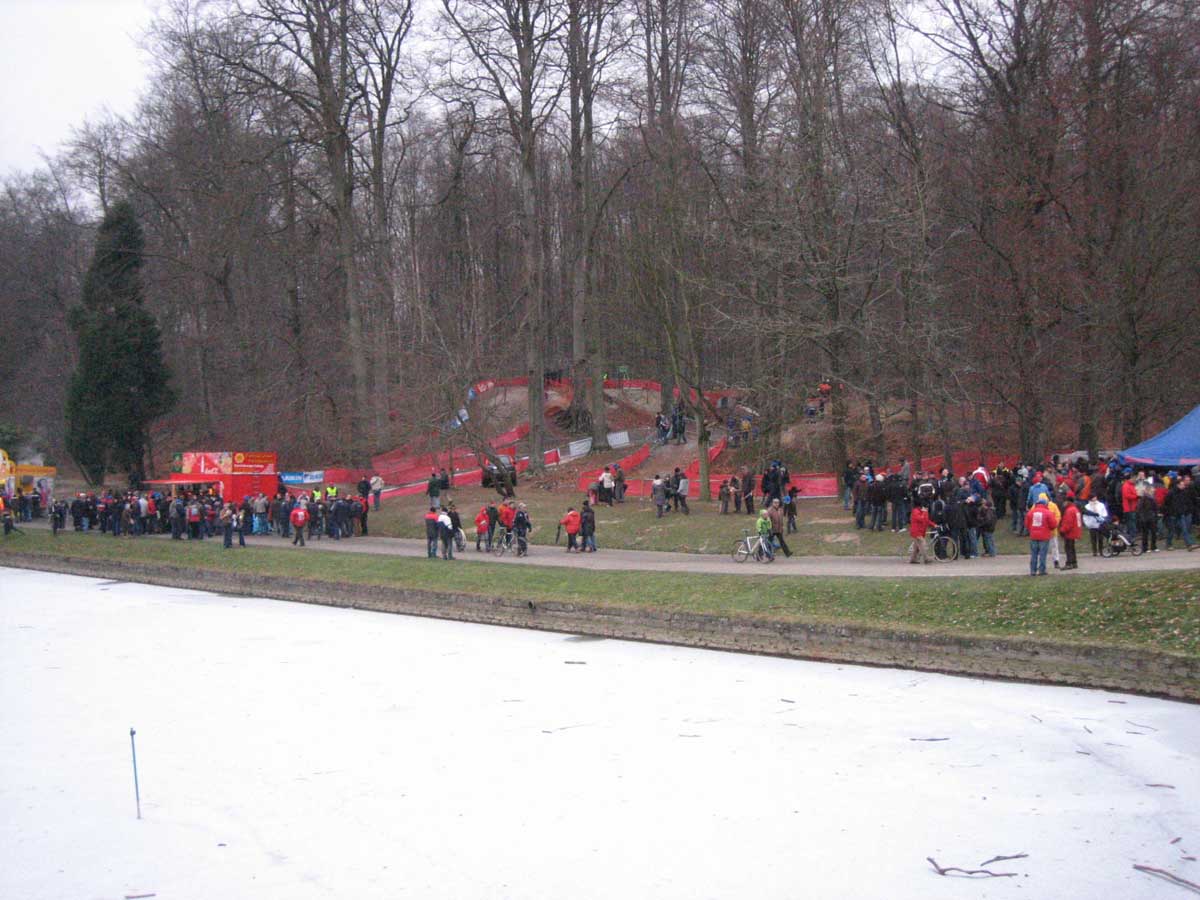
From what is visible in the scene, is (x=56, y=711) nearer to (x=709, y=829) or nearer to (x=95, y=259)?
(x=709, y=829)

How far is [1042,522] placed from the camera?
16.3 meters

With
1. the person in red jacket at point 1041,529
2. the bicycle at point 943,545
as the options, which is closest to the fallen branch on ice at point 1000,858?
the person in red jacket at point 1041,529

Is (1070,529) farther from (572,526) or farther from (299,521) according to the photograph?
(299,521)

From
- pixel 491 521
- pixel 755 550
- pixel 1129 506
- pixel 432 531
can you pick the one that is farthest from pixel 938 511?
pixel 432 531

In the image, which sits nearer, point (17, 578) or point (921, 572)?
point (921, 572)

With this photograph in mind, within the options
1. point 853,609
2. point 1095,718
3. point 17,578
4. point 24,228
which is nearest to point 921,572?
point 853,609

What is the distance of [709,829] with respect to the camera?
28.9ft

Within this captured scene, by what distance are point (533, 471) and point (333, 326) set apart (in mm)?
14965

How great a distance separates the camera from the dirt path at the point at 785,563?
17.7 m

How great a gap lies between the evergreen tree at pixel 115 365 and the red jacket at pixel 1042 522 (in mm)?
42697

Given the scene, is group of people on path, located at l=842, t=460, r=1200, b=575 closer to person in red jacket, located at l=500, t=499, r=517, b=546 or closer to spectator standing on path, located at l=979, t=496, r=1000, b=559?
spectator standing on path, located at l=979, t=496, r=1000, b=559

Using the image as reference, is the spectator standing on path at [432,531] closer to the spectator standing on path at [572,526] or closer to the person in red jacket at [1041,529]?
the spectator standing on path at [572,526]

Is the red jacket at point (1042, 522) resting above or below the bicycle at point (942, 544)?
above

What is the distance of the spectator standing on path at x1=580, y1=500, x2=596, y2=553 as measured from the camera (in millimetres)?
26688
